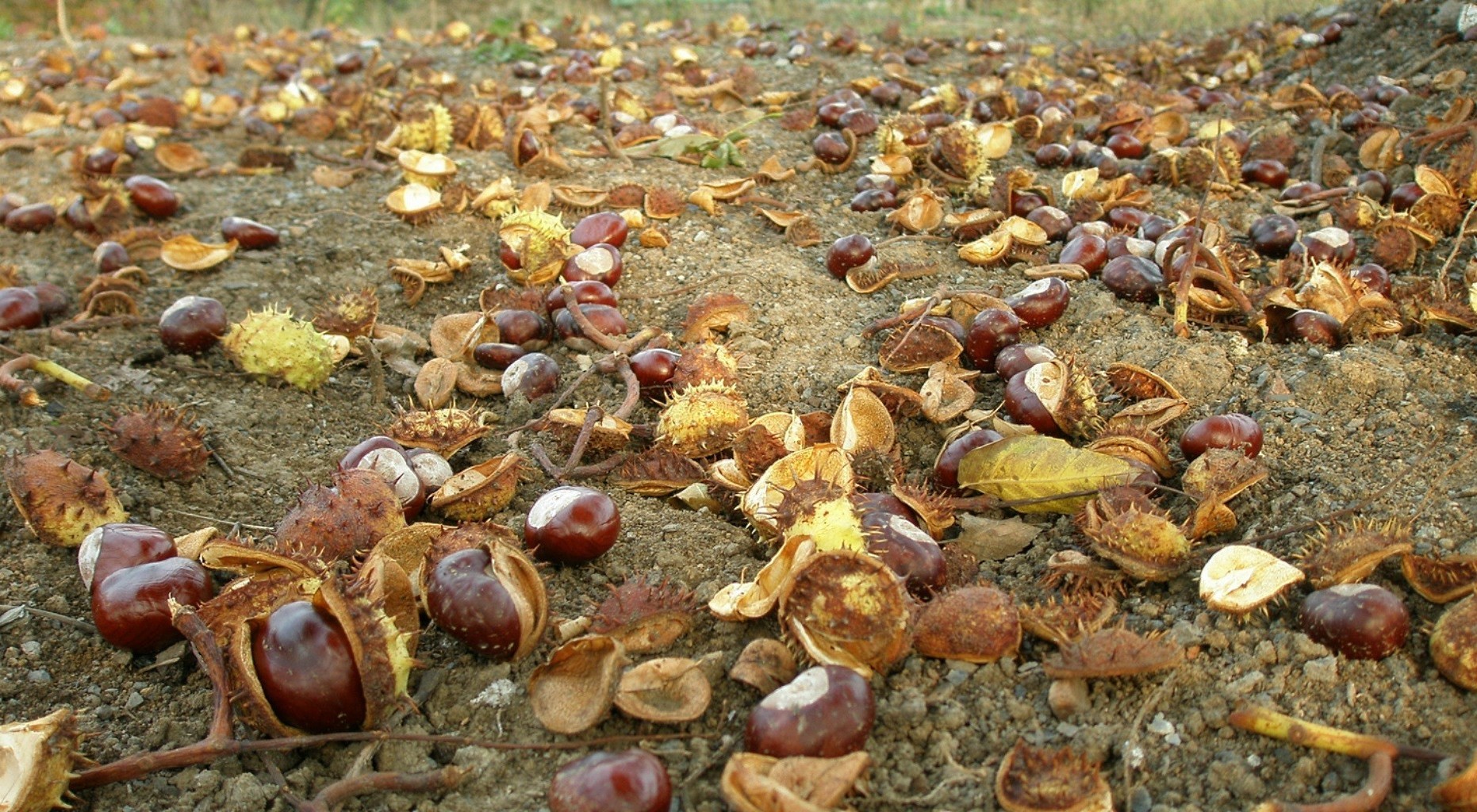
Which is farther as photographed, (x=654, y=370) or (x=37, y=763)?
(x=654, y=370)

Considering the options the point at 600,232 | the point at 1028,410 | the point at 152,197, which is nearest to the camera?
the point at 1028,410

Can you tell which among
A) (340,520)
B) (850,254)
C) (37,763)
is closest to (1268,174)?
(850,254)

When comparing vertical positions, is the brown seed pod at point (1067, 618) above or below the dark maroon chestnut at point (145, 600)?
above

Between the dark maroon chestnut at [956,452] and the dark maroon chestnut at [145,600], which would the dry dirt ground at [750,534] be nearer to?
the dark maroon chestnut at [145,600]

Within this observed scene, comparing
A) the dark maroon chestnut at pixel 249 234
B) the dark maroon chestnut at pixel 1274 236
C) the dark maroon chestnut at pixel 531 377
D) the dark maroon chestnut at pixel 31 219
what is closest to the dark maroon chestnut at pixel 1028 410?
the dark maroon chestnut at pixel 531 377

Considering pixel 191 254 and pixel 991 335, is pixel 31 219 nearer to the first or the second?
pixel 191 254

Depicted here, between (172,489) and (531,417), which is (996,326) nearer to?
(531,417)

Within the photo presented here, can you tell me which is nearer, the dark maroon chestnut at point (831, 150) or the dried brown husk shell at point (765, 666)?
the dried brown husk shell at point (765, 666)

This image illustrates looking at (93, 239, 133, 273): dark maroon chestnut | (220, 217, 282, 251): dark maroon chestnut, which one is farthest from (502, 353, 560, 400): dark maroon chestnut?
(93, 239, 133, 273): dark maroon chestnut
